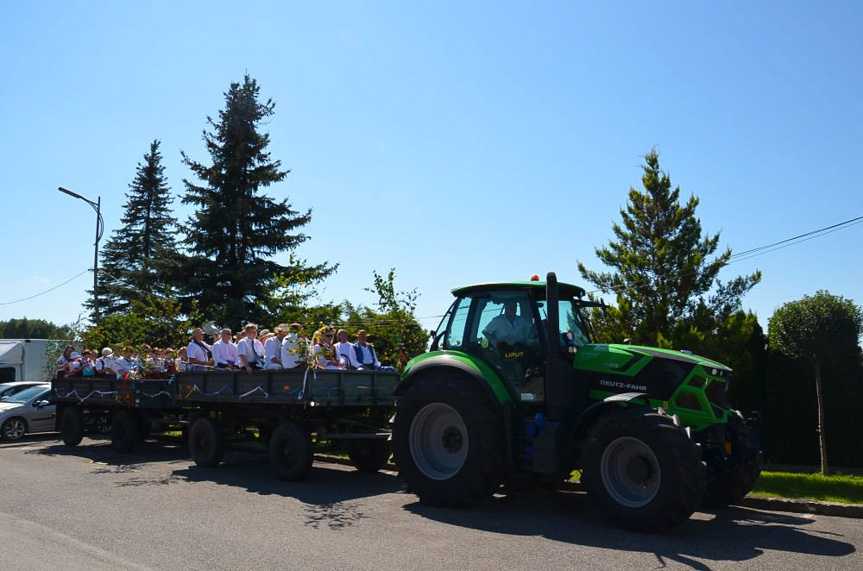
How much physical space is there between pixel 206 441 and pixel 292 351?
260 cm

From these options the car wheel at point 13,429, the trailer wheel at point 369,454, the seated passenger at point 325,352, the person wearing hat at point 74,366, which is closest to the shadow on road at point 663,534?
the trailer wheel at point 369,454

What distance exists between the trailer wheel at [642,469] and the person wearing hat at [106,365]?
1253 cm

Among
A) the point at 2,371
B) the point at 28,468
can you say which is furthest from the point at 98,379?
the point at 2,371

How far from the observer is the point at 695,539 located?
6.79 meters

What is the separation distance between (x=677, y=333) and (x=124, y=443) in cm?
1323

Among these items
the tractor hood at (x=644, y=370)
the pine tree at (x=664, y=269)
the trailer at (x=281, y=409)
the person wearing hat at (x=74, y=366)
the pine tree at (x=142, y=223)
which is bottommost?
the trailer at (x=281, y=409)

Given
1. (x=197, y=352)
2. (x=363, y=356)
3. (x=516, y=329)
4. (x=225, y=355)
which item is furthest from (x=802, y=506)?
(x=197, y=352)

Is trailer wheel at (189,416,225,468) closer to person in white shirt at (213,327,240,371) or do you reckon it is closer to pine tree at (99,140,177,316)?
person in white shirt at (213,327,240,371)

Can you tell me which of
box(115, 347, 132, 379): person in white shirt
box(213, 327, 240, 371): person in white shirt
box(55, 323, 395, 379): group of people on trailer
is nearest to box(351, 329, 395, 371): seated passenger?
box(55, 323, 395, 379): group of people on trailer

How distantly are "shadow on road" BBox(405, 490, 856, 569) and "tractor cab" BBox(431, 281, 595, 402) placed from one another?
1.35 meters

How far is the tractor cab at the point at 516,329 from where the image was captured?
8.24 meters

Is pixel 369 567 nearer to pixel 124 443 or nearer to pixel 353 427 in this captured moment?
pixel 353 427

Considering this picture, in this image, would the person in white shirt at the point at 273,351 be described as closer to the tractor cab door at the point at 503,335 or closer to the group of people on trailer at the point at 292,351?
the group of people on trailer at the point at 292,351

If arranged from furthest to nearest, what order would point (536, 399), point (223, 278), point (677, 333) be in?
point (223, 278) < point (677, 333) < point (536, 399)
